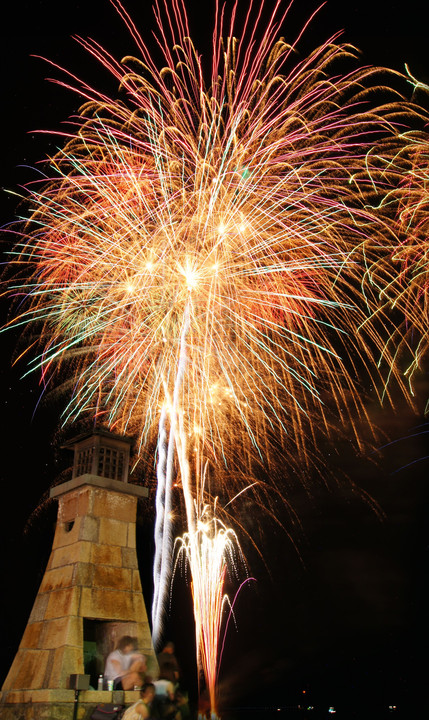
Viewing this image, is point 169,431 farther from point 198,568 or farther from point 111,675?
point 111,675

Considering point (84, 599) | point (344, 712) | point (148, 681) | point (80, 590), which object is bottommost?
point (148, 681)

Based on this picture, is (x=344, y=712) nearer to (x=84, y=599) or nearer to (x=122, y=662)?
(x=122, y=662)

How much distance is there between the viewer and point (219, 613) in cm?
1681

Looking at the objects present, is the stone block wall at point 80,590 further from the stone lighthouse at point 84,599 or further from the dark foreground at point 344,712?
the dark foreground at point 344,712

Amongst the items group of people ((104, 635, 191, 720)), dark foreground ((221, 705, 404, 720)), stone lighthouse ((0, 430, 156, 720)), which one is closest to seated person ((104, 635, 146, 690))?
group of people ((104, 635, 191, 720))

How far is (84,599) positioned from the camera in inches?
473

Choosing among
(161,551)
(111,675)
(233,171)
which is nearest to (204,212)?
(233,171)

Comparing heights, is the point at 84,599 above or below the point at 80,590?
below

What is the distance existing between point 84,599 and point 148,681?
395cm

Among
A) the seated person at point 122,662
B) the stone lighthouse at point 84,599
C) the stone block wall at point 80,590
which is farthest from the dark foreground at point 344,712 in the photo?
the seated person at point 122,662

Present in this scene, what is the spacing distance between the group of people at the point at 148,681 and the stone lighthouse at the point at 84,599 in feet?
1.48

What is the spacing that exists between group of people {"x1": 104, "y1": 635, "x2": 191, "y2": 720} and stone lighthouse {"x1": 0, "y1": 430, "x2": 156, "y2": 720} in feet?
1.48

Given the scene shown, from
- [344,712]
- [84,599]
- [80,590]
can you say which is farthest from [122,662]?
[344,712]

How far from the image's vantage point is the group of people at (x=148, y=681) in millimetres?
8266
